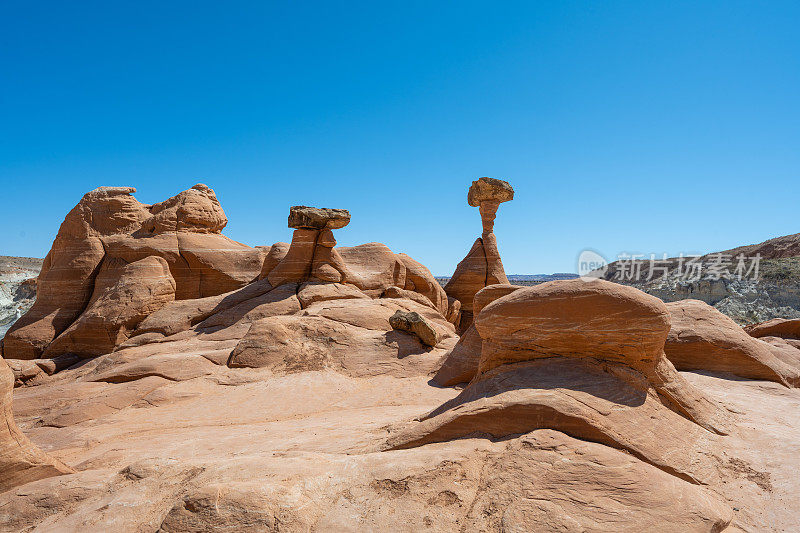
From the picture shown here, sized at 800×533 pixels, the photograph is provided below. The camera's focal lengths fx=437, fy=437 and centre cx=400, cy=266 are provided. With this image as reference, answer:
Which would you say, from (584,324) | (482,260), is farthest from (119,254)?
(584,324)

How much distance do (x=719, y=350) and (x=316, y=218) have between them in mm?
11918

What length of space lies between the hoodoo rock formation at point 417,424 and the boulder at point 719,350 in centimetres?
4

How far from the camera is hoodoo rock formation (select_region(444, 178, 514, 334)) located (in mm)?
20406

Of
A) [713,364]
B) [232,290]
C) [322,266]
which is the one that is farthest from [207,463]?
[232,290]

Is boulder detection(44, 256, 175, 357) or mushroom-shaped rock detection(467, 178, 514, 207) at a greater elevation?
mushroom-shaped rock detection(467, 178, 514, 207)

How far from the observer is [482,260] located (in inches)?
808

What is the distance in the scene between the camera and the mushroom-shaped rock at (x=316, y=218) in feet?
50.1

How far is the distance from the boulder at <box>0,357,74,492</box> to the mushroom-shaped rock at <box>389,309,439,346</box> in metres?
8.34

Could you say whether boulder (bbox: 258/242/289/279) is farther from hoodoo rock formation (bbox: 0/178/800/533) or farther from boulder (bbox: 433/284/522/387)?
boulder (bbox: 433/284/522/387)

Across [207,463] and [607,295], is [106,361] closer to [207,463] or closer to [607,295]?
[207,463]

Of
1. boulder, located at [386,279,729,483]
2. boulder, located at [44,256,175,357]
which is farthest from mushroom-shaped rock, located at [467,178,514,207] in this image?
boulder, located at [386,279,729,483]

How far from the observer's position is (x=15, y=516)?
3.99 m

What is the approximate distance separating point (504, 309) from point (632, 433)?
6.52 feet
